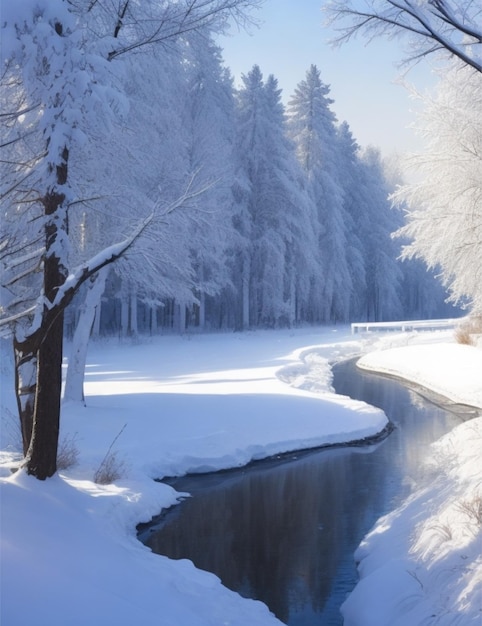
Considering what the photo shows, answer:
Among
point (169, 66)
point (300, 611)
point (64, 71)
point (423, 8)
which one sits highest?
point (169, 66)

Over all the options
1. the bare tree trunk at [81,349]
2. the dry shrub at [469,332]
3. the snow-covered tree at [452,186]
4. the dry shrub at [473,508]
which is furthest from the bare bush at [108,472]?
the dry shrub at [469,332]

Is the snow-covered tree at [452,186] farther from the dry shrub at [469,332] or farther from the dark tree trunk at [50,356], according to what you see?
the dry shrub at [469,332]

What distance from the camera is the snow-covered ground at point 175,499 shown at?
526 centimetres

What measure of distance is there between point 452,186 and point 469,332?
1357 cm

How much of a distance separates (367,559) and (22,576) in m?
4.54

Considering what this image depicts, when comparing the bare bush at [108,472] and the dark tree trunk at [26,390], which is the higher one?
the dark tree trunk at [26,390]

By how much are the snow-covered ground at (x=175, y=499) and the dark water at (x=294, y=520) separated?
390 mm

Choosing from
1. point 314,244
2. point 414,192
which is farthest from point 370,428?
point 314,244

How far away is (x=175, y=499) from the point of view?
1052cm

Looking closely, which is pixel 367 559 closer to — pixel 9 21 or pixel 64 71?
pixel 64 71

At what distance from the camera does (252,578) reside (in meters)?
7.86

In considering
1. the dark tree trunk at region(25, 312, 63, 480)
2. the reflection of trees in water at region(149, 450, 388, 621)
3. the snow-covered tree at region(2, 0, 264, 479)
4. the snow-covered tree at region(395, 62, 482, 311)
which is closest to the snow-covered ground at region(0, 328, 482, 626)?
the dark tree trunk at region(25, 312, 63, 480)

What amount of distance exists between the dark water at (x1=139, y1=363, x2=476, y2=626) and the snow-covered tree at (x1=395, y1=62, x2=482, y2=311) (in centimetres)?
406

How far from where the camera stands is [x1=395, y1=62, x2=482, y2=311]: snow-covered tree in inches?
527
